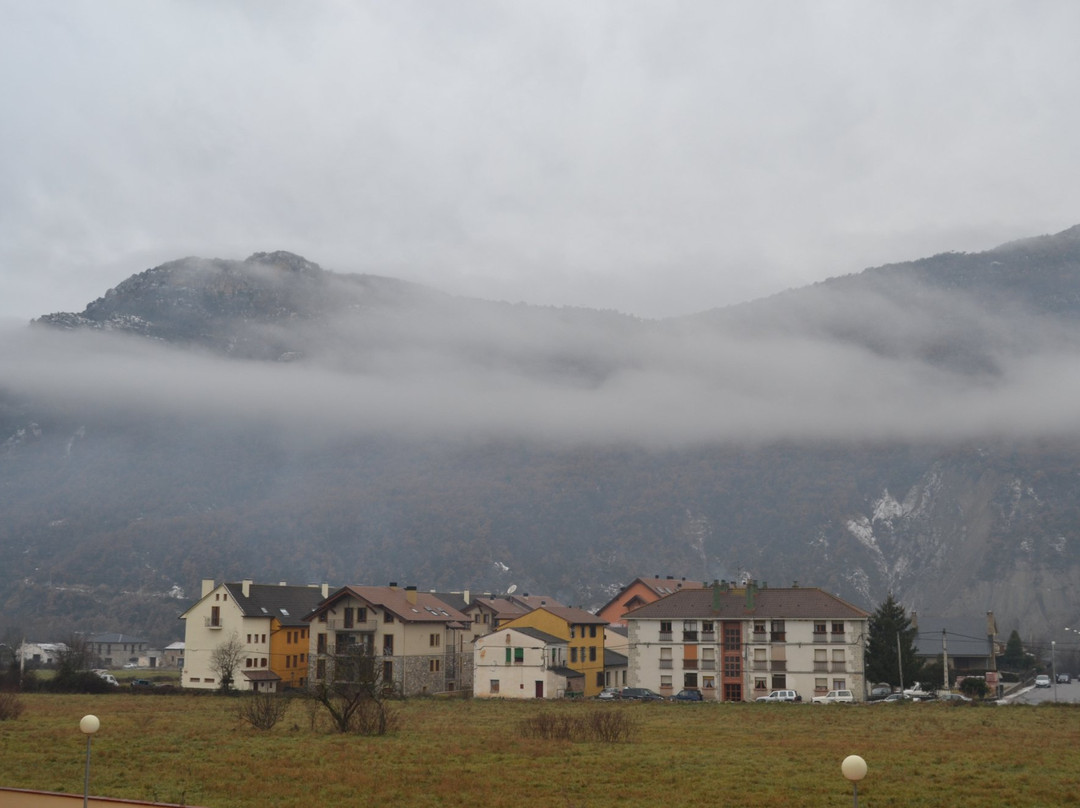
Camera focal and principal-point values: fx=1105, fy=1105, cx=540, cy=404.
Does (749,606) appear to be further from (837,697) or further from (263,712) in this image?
(263,712)

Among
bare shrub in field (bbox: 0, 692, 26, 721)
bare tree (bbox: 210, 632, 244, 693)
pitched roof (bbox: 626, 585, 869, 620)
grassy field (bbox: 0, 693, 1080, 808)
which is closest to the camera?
grassy field (bbox: 0, 693, 1080, 808)

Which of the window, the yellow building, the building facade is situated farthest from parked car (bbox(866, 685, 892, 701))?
the yellow building

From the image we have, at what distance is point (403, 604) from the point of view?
7906cm

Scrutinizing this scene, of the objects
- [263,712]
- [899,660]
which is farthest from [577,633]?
[263,712]

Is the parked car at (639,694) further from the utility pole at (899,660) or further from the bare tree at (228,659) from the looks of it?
the bare tree at (228,659)

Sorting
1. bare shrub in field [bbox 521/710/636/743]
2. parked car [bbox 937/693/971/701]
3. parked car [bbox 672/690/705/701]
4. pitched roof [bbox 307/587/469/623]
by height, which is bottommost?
parked car [bbox 672/690/705/701]

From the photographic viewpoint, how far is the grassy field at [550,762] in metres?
25.9

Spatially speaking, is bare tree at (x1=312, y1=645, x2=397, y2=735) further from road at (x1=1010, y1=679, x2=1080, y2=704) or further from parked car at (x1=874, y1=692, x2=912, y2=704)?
road at (x1=1010, y1=679, x2=1080, y2=704)

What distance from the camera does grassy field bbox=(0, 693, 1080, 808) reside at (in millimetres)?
25891

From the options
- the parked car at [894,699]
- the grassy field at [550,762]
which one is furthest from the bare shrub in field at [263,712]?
the parked car at [894,699]

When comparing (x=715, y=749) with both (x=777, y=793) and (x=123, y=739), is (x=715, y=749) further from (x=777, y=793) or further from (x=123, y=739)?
(x=123, y=739)

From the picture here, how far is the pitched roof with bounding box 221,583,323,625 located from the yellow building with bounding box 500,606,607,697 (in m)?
17.5

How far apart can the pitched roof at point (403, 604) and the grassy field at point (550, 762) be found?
27.8 metres

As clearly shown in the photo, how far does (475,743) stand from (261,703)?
31.6 feet
